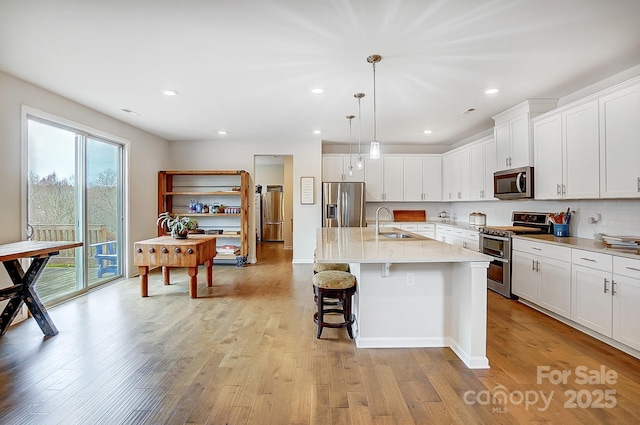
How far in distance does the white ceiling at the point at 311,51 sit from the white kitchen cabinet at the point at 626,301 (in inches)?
71.0

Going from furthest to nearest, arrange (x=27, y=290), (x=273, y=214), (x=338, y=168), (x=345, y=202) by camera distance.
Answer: (x=273, y=214) → (x=338, y=168) → (x=345, y=202) → (x=27, y=290)

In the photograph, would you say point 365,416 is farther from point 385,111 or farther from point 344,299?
point 385,111

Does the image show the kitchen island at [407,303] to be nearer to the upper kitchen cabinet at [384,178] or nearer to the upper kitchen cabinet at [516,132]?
the upper kitchen cabinet at [516,132]

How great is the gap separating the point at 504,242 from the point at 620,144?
5.06 feet

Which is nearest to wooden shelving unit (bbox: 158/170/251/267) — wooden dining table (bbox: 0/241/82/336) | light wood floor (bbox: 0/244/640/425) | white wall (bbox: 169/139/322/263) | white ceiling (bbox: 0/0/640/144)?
white wall (bbox: 169/139/322/263)

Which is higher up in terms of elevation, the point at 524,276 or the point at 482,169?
the point at 482,169

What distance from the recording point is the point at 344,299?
2.73 m

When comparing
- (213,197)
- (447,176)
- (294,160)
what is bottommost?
(213,197)

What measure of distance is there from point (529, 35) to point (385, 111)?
6.81 feet

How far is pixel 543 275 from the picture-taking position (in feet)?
10.9

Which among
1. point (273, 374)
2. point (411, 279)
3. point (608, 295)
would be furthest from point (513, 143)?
point (273, 374)

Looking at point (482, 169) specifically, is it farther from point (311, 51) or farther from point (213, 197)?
point (213, 197)

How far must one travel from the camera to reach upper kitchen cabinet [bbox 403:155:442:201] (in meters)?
6.40

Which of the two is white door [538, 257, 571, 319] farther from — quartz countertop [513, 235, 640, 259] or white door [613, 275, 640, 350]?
white door [613, 275, 640, 350]
